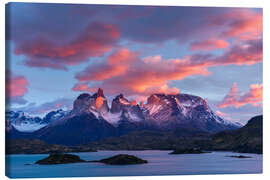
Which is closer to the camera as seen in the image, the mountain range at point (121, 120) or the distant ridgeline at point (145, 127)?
the distant ridgeline at point (145, 127)

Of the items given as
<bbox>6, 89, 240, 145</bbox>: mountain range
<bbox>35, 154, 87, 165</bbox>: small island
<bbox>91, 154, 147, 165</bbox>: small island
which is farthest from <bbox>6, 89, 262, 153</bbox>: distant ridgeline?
<bbox>91, 154, 147, 165</bbox>: small island

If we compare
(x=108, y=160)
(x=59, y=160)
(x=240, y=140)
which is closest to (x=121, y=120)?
(x=240, y=140)

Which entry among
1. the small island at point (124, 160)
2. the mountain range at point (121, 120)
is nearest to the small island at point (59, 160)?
the small island at point (124, 160)

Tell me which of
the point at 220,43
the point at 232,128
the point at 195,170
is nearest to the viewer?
the point at 195,170

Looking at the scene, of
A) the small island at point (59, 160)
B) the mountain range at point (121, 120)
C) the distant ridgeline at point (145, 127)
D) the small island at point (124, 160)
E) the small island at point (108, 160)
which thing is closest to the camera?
the small island at point (124, 160)

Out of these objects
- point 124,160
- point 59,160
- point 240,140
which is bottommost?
point 59,160

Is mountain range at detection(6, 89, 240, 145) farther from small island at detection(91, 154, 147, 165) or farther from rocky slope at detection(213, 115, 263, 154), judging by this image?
small island at detection(91, 154, 147, 165)

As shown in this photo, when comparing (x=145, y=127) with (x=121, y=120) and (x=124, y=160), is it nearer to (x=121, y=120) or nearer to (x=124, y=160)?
(x=121, y=120)

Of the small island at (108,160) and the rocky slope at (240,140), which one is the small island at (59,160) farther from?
the rocky slope at (240,140)

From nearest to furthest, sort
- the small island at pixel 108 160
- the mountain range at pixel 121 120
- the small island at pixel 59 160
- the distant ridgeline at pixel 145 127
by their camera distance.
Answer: the small island at pixel 108 160 → the small island at pixel 59 160 → the distant ridgeline at pixel 145 127 → the mountain range at pixel 121 120
